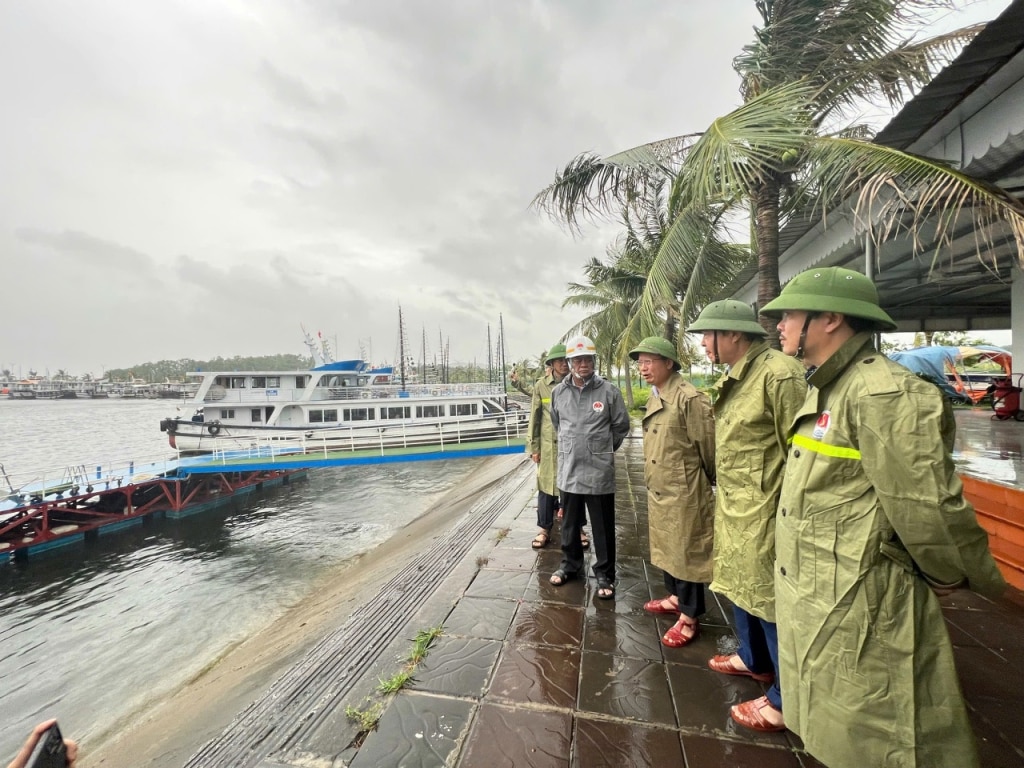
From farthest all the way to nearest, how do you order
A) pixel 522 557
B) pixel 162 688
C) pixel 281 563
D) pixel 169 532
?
pixel 169 532
pixel 281 563
pixel 162 688
pixel 522 557

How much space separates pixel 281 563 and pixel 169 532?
18.7ft

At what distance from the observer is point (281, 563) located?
33.6ft

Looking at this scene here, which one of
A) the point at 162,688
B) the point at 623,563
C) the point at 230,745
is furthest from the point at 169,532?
the point at 623,563

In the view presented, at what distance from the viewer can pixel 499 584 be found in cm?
351

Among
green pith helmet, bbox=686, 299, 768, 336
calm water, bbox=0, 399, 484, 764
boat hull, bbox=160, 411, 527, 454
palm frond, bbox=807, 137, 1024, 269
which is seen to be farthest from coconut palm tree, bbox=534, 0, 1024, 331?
boat hull, bbox=160, 411, 527, 454

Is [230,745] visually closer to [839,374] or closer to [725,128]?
[839,374]

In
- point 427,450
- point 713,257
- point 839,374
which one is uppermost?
point 713,257

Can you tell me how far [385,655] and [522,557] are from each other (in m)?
1.64

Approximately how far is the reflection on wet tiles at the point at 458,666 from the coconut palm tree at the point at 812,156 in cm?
361

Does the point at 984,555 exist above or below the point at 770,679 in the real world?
above

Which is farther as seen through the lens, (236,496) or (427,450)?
(236,496)

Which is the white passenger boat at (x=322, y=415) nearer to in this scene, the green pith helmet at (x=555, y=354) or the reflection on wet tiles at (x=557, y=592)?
the green pith helmet at (x=555, y=354)

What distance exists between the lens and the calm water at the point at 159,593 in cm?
614

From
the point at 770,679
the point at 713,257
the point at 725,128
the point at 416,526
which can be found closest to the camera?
the point at 770,679
